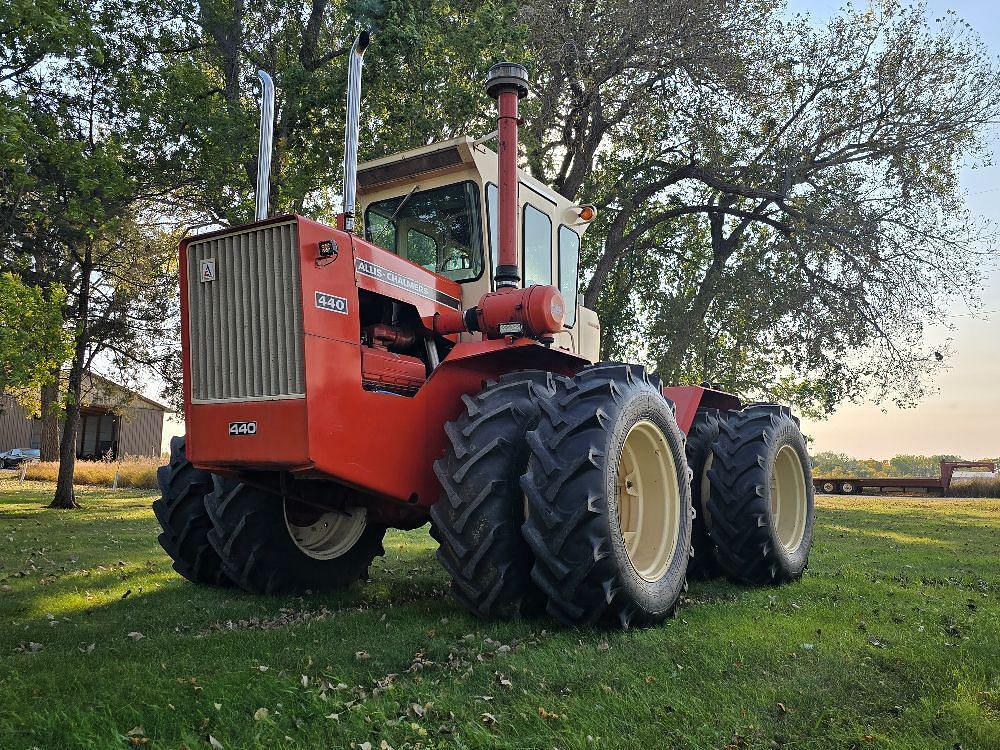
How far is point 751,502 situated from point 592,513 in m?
2.56

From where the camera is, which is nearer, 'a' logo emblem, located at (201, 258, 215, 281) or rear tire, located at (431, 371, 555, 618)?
rear tire, located at (431, 371, 555, 618)

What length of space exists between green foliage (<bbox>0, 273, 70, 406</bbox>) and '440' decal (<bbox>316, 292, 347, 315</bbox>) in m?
9.94

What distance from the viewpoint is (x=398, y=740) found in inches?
117

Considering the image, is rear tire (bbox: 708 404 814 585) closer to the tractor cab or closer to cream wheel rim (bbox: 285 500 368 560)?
the tractor cab

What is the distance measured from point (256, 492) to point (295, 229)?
6.68 ft

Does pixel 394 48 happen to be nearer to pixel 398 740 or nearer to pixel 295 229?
pixel 295 229

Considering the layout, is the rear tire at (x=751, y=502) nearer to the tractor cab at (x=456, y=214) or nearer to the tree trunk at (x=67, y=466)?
the tractor cab at (x=456, y=214)

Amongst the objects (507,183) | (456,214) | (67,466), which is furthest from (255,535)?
(67,466)

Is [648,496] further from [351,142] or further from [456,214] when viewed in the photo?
[351,142]

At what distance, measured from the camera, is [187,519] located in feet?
19.6

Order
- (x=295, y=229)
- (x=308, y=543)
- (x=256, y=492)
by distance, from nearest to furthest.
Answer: (x=295, y=229), (x=256, y=492), (x=308, y=543)

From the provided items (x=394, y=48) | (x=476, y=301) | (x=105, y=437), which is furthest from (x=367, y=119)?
(x=105, y=437)

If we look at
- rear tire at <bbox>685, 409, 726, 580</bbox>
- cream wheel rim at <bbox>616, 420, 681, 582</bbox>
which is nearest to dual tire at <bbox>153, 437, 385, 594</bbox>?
cream wheel rim at <bbox>616, 420, 681, 582</bbox>

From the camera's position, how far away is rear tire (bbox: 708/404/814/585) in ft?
20.7
